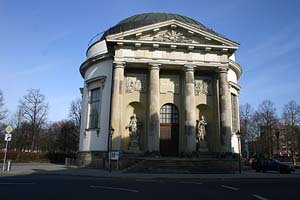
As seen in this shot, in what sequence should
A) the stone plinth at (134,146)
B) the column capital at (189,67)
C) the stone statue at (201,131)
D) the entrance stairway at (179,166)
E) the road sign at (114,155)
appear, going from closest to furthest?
the entrance stairway at (179,166) < the road sign at (114,155) < the stone plinth at (134,146) < the column capital at (189,67) < the stone statue at (201,131)

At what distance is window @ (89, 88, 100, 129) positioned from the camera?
Result: 31.8 m

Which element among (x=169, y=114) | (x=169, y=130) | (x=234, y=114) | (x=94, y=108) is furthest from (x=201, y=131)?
(x=94, y=108)

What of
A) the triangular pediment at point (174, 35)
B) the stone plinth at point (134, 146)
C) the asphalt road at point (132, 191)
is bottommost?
the asphalt road at point (132, 191)

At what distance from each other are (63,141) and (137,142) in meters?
36.5

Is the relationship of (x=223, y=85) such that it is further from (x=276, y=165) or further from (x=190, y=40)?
(x=276, y=165)

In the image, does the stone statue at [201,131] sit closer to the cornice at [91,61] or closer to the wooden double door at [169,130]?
the wooden double door at [169,130]

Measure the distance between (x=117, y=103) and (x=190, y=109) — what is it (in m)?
7.06

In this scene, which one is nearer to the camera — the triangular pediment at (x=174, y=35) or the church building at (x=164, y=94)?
the church building at (x=164, y=94)

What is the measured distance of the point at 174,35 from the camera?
2934cm

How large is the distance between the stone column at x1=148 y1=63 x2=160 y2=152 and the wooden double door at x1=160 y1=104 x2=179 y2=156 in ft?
9.77

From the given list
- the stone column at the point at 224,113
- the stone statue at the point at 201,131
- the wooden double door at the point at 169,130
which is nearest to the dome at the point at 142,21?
the stone column at the point at 224,113

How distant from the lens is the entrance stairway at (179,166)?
75.4ft

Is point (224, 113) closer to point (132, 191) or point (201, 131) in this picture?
point (201, 131)

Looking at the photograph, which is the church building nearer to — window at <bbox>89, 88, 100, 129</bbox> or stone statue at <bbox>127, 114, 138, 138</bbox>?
stone statue at <bbox>127, 114, 138, 138</bbox>
